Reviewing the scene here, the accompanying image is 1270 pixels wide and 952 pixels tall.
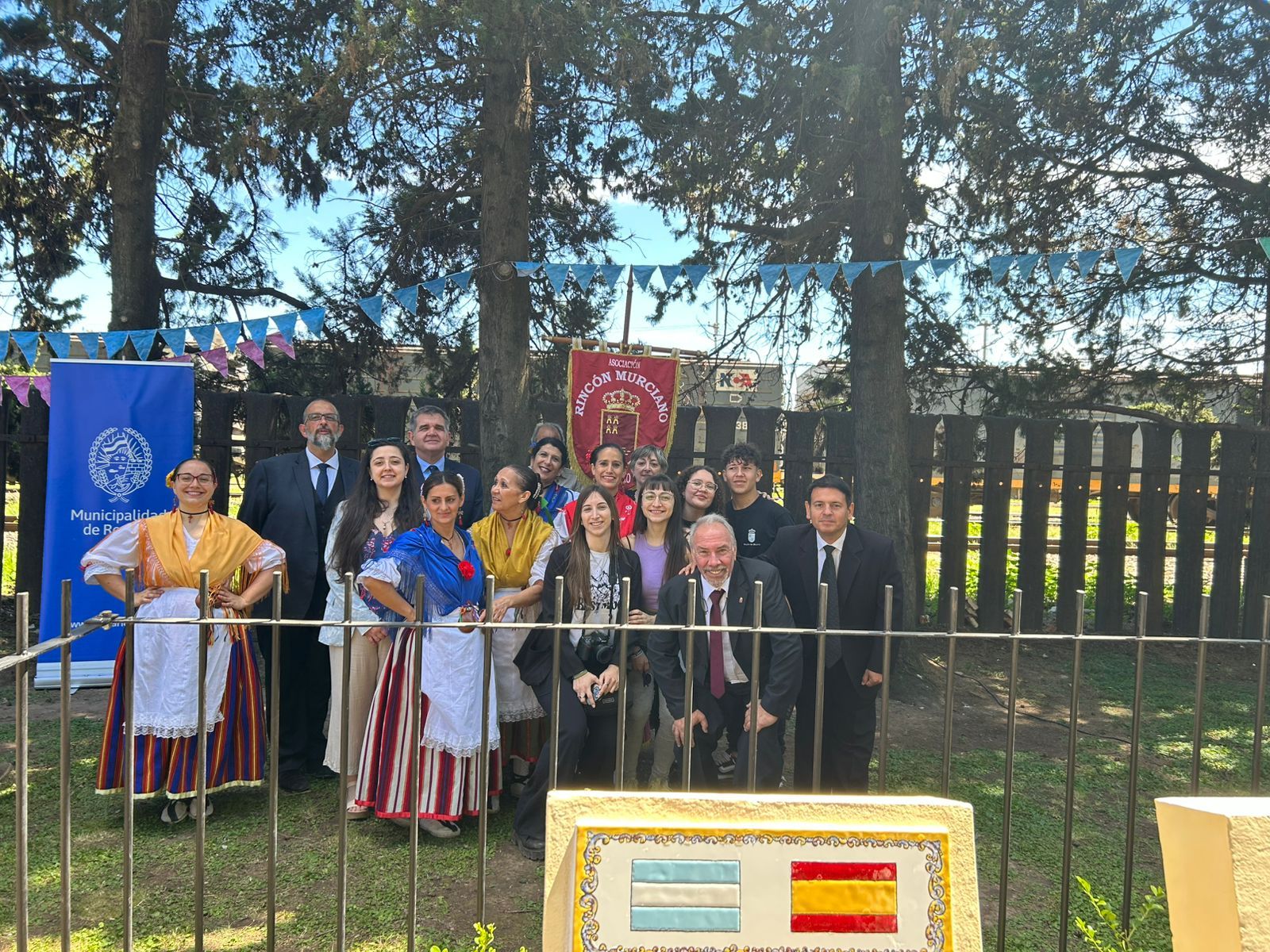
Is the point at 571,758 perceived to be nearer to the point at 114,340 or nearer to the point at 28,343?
the point at 28,343

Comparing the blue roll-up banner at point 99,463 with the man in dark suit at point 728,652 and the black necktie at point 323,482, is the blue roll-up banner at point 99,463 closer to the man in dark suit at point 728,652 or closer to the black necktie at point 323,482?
the black necktie at point 323,482

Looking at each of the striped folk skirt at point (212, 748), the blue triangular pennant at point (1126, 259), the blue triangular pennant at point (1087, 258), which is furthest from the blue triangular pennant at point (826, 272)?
the striped folk skirt at point (212, 748)

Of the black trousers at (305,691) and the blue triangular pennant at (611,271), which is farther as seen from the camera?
the blue triangular pennant at (611,271)

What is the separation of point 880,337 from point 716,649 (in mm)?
3595

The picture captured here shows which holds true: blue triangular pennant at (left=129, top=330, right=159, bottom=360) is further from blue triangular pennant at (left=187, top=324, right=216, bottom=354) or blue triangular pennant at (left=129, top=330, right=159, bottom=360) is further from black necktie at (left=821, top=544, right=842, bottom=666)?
black necktie at (left=821, top=544, right=842, bottom=666)

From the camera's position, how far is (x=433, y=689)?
12.7 ft

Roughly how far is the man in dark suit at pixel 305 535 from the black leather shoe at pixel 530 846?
142 cm

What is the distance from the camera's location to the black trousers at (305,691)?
183 inches

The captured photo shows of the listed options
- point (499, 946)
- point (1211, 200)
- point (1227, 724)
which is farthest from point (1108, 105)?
point (499, 946)

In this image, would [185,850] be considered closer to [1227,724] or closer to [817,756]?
[817,756]

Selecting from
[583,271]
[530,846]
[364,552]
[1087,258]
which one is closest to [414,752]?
[530,846]

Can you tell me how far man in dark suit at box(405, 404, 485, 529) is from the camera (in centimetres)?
482

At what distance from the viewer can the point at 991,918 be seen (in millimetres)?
3369

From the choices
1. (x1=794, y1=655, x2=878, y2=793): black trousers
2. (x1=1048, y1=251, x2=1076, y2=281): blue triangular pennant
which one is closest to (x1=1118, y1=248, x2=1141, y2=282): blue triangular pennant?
(x1=1048, y1=251, x2=1076, y2=281): blue triangular pennant
